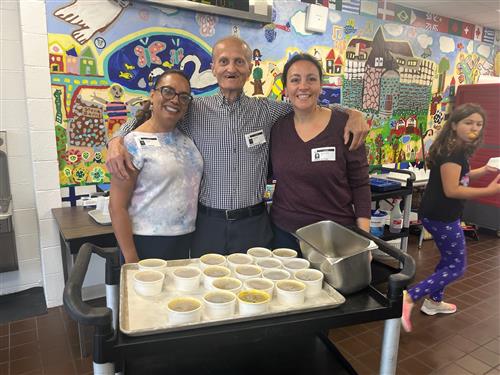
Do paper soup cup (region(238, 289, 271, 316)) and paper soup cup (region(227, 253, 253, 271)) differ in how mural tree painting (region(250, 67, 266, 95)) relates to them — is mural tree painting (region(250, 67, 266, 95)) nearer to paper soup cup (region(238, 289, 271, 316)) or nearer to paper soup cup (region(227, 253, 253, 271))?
paper soup cup (region(227, 253, 253, 271))

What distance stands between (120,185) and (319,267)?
88cm

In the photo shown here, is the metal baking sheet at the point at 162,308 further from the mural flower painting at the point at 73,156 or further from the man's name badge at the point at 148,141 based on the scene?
the mural flower painting at the point at 73,156

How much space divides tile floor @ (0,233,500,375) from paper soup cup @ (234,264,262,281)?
144 cm

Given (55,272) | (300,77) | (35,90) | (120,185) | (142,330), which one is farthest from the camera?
(55,272)

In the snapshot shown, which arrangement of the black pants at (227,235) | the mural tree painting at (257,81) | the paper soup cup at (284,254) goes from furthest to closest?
the mural tree painting at (257,81) → the black pants at (227,235) → the paper soup cup at (284,254)

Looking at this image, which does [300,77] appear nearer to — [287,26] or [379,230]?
[287,26]

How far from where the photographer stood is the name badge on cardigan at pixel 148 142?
1621 mm

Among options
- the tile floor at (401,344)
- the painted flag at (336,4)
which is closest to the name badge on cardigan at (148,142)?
the tile floor at (401,344)

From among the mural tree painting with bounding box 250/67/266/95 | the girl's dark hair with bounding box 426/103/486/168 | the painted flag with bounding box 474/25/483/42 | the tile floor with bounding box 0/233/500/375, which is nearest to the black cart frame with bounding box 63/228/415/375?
the tile floor with bounding box 0/233/500/375

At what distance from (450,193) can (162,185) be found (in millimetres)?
2012

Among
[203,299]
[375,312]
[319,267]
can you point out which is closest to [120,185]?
[203,299]

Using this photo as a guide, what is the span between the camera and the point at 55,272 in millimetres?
2891

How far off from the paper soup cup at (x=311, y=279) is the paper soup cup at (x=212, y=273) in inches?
8.4

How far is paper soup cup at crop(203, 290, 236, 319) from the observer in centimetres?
97
